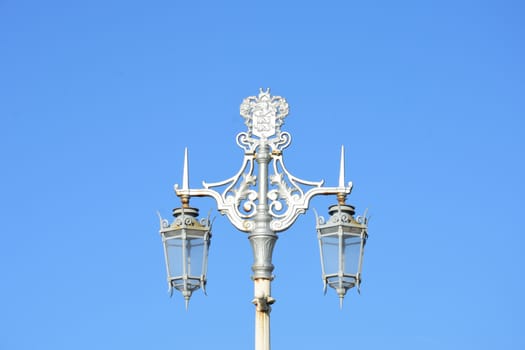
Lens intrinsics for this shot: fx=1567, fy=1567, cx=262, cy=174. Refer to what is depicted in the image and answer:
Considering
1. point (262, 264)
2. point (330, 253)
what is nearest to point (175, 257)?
point (262, 264)

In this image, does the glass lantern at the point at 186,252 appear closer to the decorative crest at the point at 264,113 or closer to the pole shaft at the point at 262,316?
the pole shaft at the point at 262,316

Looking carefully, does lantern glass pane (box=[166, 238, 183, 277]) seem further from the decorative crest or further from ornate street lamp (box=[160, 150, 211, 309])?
the decorative crest

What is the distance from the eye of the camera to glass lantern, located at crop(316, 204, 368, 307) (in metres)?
20.1

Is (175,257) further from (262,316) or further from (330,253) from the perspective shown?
(330,253)

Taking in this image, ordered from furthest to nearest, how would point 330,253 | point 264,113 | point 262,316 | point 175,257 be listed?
1. point 264,113
2. point 175,257
3. point 330,253
4. point 262,316

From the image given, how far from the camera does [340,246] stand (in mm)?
20156

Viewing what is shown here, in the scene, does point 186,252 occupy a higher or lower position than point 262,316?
higher

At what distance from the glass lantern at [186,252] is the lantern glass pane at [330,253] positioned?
1.56 m

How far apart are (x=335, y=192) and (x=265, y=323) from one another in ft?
6.62

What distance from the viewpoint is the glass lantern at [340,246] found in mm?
20141

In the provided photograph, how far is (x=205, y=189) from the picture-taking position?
21.0m

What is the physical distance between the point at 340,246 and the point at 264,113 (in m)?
2.30

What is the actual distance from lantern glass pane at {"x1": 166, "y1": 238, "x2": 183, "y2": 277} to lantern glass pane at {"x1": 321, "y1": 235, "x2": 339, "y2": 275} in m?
1.88

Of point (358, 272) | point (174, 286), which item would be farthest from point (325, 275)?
point (174, 286)
